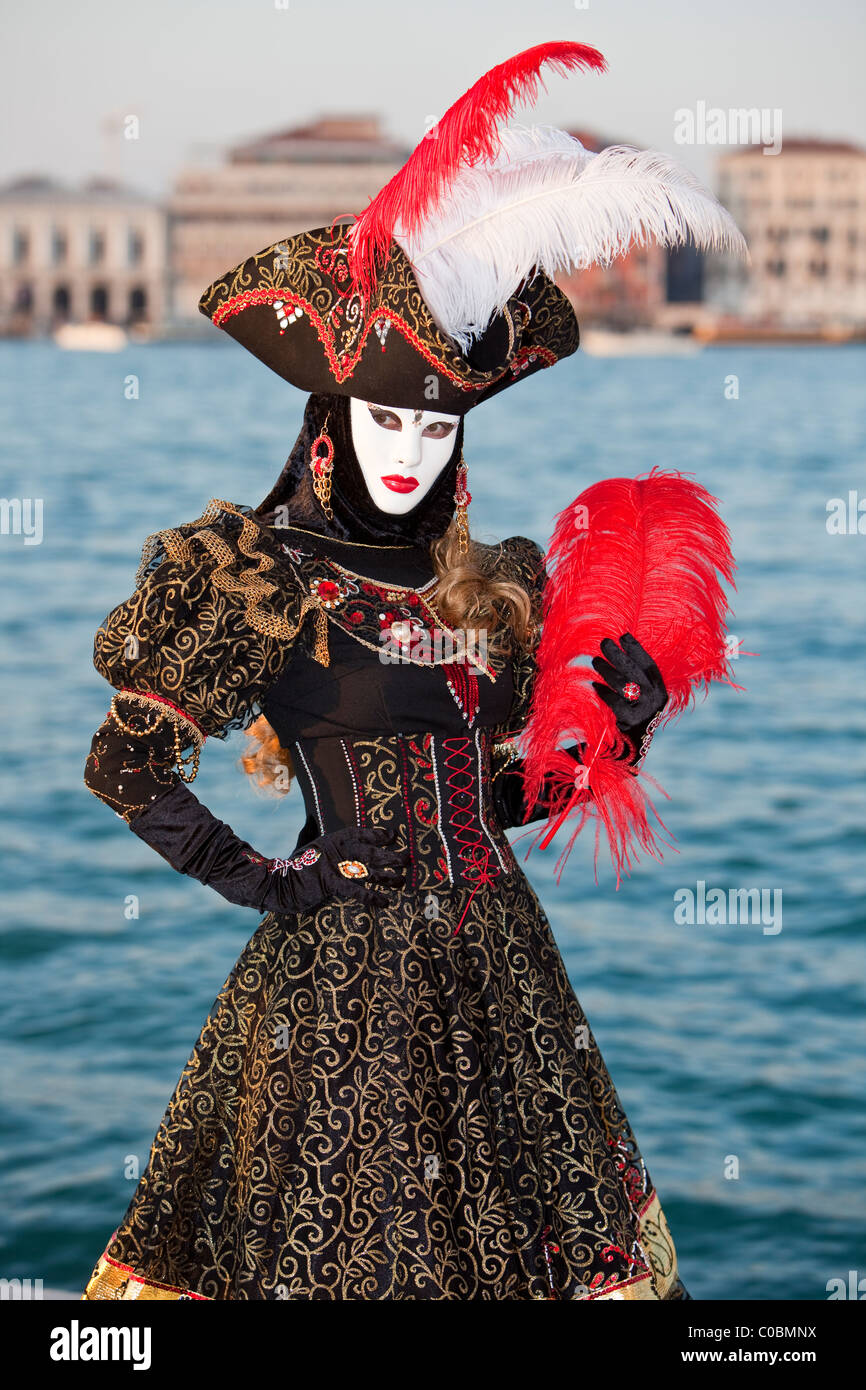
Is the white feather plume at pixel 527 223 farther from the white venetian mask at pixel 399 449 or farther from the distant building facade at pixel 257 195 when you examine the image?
the distant building facade at pixel 257 195

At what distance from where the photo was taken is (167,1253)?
317 cm

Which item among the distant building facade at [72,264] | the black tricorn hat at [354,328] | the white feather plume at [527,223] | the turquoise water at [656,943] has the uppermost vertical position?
the distant building facade at [72,264]

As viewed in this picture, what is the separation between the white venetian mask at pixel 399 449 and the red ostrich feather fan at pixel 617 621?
29cm

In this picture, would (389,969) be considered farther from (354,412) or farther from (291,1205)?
(354,412)

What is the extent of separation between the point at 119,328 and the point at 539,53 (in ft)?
351

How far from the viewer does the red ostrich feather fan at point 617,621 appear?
10.6 ft

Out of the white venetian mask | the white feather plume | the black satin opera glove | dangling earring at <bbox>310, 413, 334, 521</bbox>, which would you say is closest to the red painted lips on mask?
the white venetian mask

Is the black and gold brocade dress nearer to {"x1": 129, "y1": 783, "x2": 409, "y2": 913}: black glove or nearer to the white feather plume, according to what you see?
{"x1": 129, "y1": 783, "x2": 409, "y2": 913}: black glove

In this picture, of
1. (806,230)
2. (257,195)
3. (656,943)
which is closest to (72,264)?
(257,195)

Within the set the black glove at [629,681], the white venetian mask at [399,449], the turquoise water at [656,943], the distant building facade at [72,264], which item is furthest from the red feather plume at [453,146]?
the distant building facade at [72,264]

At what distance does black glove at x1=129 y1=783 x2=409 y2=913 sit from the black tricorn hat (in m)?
0.76

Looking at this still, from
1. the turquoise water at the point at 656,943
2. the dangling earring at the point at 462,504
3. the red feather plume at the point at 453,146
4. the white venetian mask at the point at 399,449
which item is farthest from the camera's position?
the turquoise water at the point at 656,943

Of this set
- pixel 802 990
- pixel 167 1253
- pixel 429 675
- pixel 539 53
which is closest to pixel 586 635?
pixel 429 675

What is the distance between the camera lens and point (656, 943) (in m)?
9.41
